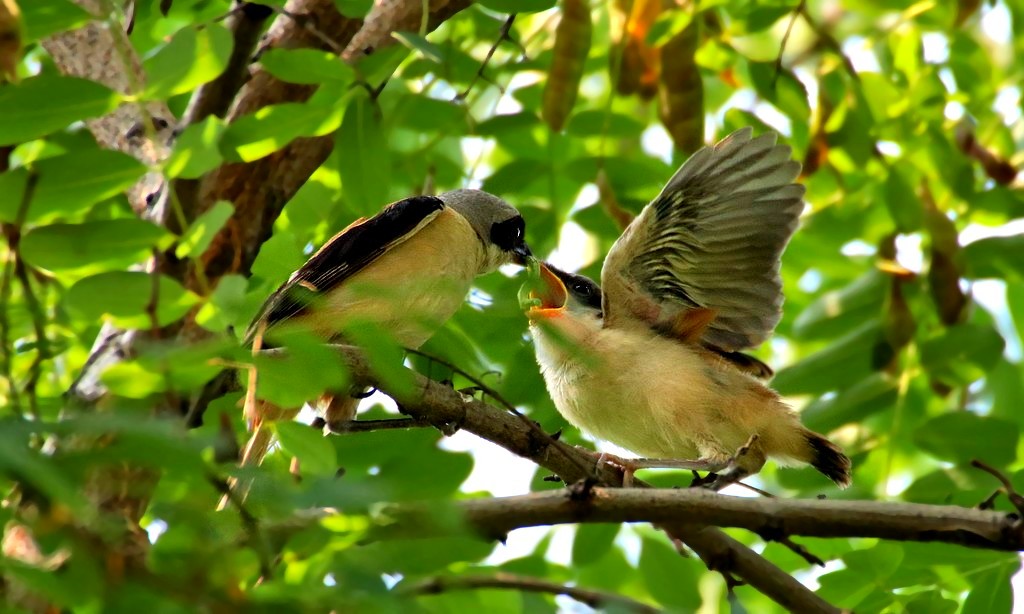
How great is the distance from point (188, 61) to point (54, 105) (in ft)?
1.25

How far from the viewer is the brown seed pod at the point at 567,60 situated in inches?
206

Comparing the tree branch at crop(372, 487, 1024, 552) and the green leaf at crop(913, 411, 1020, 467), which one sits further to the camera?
the green leaf at crop(913, 411, 1020, 467)

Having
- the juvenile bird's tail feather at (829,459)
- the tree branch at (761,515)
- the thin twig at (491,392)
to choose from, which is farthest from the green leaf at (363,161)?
the juvenile bird's tail feather at (829,459)

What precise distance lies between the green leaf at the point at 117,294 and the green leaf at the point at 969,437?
346 centimetres

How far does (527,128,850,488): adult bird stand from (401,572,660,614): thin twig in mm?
1807

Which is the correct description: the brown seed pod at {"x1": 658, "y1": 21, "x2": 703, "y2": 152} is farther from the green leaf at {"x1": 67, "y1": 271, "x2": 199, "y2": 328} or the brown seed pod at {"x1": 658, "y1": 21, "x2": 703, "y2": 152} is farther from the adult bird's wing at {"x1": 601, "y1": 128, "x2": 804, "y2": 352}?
the green leaf at {"x1": 67, "y1": 271, "x2": 199, "y2": 328}

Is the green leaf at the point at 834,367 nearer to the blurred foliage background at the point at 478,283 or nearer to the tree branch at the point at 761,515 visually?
the blurred foliage background at the point at 478,283

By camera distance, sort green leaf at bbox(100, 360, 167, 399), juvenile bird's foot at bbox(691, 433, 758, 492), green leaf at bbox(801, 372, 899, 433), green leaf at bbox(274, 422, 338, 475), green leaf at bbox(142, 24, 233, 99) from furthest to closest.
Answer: green leaf at bbox(801, 372, 899, 433) → juvenile bird's foot at bbox(691, 433, 758, 492) → green leaf at bbox(142, 24, 233, 99) → green leaf at bbox(274, 422, 338, 475) → green leaf at bbox(100, 360, 167, 399)

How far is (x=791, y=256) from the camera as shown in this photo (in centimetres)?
630

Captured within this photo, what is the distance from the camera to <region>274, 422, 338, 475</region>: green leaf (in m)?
3.18

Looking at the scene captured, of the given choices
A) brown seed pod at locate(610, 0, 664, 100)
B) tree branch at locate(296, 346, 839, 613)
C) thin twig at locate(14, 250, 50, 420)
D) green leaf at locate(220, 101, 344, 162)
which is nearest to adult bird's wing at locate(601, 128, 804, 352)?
brown seed pod at locate(610, 0, 664, 100)

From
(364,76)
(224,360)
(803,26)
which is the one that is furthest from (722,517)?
(803,26)

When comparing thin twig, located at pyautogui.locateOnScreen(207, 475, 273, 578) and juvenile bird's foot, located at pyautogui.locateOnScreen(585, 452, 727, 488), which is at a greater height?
juvenile bird's foot, located at pyautogui.locateOnScreen(585, 452, 727, 488)

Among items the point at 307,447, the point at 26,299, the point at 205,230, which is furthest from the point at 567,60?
the point at 26,299
